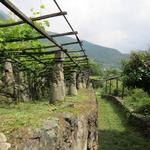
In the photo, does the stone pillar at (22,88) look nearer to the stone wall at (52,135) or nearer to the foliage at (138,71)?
the foliage at (138,71)

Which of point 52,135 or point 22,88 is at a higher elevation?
point 52,135

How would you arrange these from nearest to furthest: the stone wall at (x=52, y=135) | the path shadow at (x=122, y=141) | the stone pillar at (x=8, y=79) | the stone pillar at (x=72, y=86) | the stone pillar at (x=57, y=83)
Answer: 1. the stone wall at (x=52, y=135)
2. the stone pillar at (x=57, y=83)
3. the stone pillar at (x=8, y=79)
4. the path shadow at (x=122, y=141)
5. the stone pillar at (x=72, y=86)

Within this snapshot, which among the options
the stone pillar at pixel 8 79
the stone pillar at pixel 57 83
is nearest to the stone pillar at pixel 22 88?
the stone pillar at pixel 8 79

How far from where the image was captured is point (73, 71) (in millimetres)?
19344

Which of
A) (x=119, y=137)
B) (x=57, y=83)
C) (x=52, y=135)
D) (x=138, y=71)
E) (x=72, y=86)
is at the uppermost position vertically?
(x=138, y=71)

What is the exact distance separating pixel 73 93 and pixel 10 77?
17.2 ft

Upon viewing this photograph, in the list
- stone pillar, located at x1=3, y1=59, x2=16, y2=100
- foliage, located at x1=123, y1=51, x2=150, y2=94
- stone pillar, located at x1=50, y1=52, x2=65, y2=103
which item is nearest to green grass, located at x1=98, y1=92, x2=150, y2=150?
foliage, located at x1=123, y1=51, x2=150, y2=94

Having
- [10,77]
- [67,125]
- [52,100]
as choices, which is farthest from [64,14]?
[10,77]

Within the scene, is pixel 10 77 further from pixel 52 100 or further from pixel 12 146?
pixel 12 146

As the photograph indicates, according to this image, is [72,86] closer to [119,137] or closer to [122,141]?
[119,137]

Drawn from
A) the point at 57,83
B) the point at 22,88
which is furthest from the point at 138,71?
the point at 57,83

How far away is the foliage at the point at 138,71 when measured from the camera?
49.9 feet

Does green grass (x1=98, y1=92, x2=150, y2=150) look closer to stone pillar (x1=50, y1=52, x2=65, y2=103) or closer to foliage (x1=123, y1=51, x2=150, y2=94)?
foliage (x1=123, y1=51, x2=150, y2=94)

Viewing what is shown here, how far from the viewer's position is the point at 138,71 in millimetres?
15523
